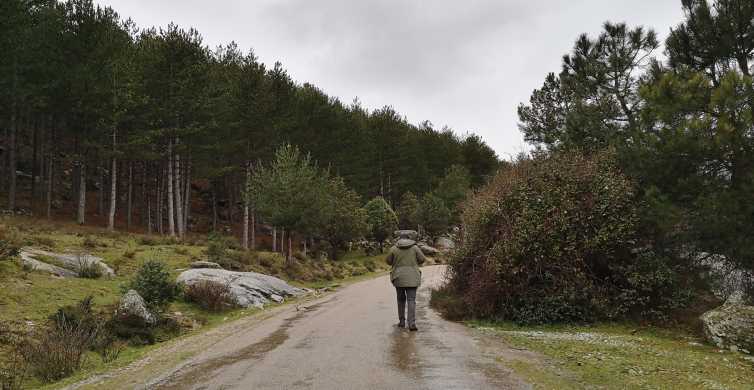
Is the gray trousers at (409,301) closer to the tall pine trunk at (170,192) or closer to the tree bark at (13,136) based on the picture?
the tall pine trunk at (170,192)

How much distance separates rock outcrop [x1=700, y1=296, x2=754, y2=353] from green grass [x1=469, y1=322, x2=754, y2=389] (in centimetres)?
35

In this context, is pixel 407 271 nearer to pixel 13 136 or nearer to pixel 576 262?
pixel 576 262

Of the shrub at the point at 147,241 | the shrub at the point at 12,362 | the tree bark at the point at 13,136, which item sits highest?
the tree bark at the point at 13,136

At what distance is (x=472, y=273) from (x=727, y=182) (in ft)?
22.2

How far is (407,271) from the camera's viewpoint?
1099 centimetres

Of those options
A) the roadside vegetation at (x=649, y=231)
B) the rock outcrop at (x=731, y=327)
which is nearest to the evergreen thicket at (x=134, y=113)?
the roadside vegetation at (x=649, y=231)

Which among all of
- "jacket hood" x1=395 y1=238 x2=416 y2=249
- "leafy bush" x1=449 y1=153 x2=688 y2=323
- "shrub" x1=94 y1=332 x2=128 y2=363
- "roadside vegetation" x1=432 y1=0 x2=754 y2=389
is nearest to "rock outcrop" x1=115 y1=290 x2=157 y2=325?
"shrub" x1=94 y1=332 x2=128 y2=363

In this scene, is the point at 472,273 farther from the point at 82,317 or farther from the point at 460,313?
the point at 82,317

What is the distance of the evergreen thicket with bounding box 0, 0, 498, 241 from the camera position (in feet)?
109

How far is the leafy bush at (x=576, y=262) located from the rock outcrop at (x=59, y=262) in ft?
42.0

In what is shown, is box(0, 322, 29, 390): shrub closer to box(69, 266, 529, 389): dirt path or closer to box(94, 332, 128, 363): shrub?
box(94, 332, 128, 363): shrub

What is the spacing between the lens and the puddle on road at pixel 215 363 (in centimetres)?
680

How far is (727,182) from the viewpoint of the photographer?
11.4 meters

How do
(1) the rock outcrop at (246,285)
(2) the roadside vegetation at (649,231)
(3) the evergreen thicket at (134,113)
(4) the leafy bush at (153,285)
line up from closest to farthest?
1. (2) the roadside vegetation at (649,231)
2. (4) the leafy bush at (153,285)
3. (1) the rock outcrop at (246,285)
4. (3) the evergreen thicket at (134,113)
